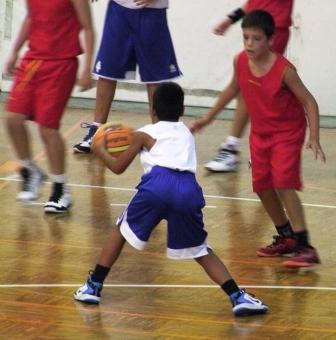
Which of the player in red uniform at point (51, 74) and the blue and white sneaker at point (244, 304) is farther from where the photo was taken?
the player in red uniform at point (51, 74)

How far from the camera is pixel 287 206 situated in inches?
321

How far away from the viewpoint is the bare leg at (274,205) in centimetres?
837

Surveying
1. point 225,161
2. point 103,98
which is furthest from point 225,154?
point 103,98

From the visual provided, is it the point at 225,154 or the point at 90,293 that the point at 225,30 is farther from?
the point at 90,293

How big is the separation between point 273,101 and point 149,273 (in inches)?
51.7

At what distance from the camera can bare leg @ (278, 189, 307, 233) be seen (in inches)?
320

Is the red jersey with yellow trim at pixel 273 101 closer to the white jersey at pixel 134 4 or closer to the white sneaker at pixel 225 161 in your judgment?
the white sneaker at pixel 225 161

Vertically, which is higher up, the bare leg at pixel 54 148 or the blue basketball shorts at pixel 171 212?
the blue basketball shorts at pixel 171 212

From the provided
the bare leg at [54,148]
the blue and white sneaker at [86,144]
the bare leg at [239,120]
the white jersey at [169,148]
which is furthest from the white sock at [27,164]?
the white jersey at [169,148]

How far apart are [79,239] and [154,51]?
2.94 m

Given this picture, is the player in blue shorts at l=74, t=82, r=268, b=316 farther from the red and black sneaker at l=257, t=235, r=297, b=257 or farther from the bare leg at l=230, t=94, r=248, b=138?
the bare leg at l=230, t=94, r=248, b=138

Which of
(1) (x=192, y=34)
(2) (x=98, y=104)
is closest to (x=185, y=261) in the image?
(2) (x=98, y=104)

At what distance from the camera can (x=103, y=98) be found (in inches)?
441

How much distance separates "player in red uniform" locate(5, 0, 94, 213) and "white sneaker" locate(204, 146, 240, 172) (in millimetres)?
1798
